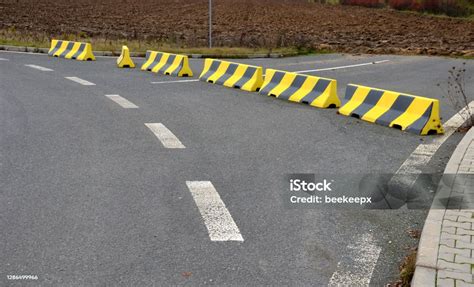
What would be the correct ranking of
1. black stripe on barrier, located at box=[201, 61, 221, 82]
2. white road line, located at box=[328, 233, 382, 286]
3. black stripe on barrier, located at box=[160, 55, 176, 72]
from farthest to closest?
black stripe on barrier, located at box=[160, 55, 176, 72] → black stripe on barrier, located at box=[201, 61, 221, 82] → white road line, located at box=[328, 233, 382, 286]

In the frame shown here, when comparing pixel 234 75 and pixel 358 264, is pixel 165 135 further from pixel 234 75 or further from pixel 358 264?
pixel 234 75

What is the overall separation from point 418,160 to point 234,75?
7573 mm

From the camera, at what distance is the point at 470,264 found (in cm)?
410

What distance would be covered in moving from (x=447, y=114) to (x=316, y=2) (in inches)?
2787

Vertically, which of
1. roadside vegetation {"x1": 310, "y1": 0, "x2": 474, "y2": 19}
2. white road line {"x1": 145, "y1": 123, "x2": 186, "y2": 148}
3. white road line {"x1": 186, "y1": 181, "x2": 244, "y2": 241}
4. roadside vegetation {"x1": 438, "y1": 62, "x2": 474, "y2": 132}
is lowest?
white road line {"x1": 186, "y1": 181, "x2": 244, "y2": 241}

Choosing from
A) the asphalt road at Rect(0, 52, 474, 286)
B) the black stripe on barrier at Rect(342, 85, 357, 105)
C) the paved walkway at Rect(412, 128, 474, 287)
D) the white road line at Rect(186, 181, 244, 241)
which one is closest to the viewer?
the paved walkway at Rect(412, 128, 474, 287)

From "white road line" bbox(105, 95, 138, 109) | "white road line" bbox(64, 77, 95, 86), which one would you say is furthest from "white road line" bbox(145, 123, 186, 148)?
"white road line" bbox(64, 77, 95, 86)

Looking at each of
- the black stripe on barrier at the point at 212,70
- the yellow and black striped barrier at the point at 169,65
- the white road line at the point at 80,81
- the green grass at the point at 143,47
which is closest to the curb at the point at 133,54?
the green grass at the point at 143,47

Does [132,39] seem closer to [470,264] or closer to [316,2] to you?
[470,264]

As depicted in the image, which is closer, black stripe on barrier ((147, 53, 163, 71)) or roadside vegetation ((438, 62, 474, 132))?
roadside vegetation ((438, 62, 474, 132))

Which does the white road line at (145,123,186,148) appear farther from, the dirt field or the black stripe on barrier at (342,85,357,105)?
the dirt field

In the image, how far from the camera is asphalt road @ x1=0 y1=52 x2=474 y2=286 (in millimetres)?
4379

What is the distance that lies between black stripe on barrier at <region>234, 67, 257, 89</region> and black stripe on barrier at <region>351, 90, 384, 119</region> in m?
3.82

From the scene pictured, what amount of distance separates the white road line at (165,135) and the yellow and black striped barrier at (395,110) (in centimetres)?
324
